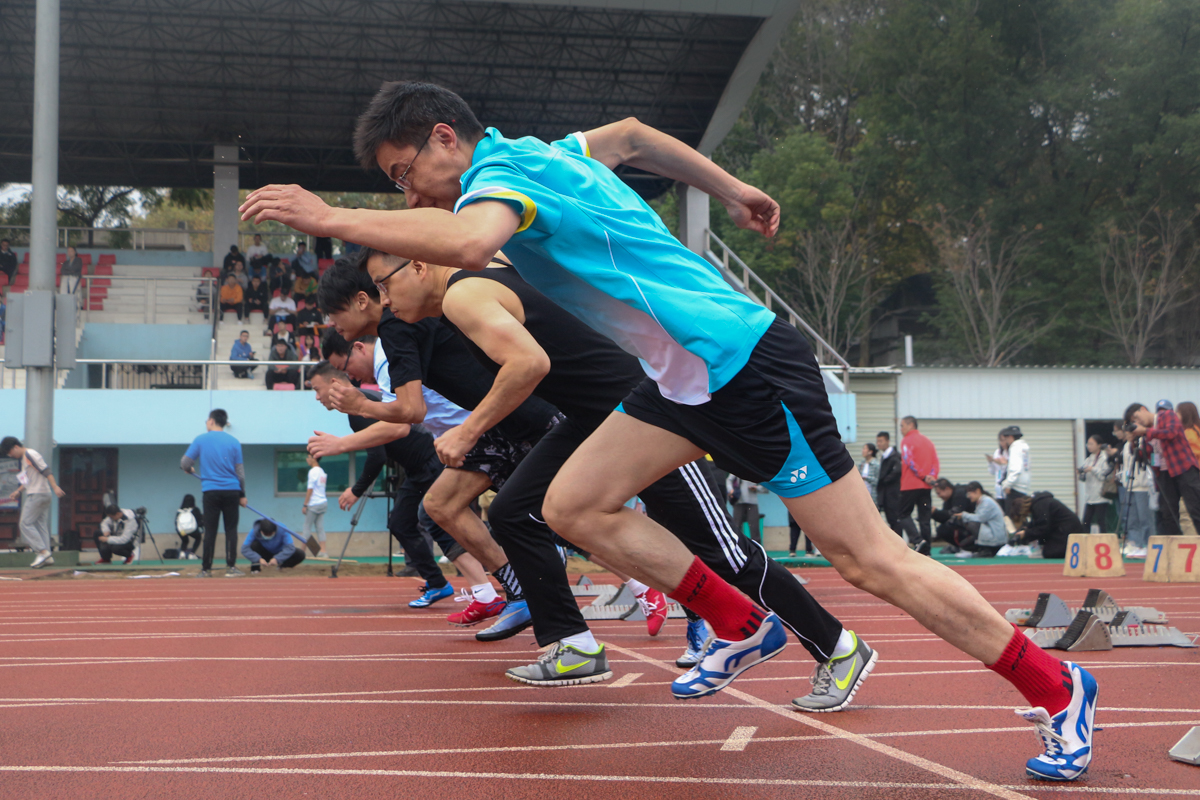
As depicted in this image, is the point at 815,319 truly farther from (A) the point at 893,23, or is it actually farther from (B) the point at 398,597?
(B) the point at 398,597

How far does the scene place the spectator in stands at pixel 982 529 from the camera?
613 inches

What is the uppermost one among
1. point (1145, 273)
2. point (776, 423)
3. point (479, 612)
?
point (1145, 273)

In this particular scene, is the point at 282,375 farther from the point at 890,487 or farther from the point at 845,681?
the point at 845,681

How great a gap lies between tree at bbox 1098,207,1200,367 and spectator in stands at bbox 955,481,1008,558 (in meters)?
19.0

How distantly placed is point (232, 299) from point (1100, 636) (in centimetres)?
2245

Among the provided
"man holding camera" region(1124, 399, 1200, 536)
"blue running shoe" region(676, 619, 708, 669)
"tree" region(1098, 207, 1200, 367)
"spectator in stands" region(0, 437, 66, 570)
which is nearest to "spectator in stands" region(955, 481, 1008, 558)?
"man holding camera" region(1124, 399, 1200, 536)

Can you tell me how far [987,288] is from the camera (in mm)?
34281

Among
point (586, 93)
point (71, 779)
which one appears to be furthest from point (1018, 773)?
point (586, 93)

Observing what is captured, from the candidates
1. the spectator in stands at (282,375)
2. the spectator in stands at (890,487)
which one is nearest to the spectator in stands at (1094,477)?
the spectator in stands at (890,487)

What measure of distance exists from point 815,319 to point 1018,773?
105ft

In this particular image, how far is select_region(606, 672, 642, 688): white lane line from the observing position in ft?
13.6

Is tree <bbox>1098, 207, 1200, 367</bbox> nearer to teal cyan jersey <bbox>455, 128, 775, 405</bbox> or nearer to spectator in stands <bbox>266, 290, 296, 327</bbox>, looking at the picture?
spectator in stands <bbox>266, 290, 296, 327</bbox>

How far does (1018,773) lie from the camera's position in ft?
8.95

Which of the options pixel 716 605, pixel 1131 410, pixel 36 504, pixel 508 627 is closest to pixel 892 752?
pixel 716 605
